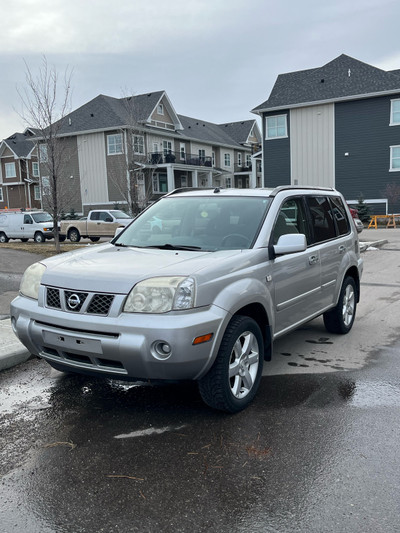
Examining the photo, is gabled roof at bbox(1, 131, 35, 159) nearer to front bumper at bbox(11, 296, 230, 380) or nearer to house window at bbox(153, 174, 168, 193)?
house window at bbox(153, 174, 168, 193)

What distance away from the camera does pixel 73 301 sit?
368 centimetres

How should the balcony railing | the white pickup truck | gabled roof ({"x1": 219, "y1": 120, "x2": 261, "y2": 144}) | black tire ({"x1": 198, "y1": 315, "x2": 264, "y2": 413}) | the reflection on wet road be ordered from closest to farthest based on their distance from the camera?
the reflection on wet road → black tire ({"x1": 198, "y1": 315, "x2": 264, "y2": 413}) → the white pickup truck → the balcony railing → gabled roof ({"x1": 219, "y1": 120, "x2": 261, "y2": 144})

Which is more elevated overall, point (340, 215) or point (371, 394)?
point (340, 215)

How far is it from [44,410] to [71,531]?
167 centimetres

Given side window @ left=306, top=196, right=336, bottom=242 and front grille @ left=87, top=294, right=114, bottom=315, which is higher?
side window @ left=306, top=196, right=336, bottom=242

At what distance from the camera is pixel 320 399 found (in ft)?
13.8

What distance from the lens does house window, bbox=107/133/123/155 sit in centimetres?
3862

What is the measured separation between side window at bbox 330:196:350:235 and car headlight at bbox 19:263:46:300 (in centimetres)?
367

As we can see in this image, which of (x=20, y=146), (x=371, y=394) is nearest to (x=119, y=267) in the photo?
(x=371, y=394)

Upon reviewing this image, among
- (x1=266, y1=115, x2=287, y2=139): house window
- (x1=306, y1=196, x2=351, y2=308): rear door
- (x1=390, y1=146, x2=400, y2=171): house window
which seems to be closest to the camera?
(x1=306, y1=196, x2=351, y2=308): rear door

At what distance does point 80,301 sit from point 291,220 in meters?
2.39

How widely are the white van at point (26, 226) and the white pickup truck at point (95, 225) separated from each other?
2.87 ft

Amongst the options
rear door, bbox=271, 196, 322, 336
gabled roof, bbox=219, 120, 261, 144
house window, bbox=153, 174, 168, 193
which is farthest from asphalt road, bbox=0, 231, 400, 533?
gabled roof, bbox=219, 120, 261, 144

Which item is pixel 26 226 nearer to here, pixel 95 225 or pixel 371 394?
pixel 95 225
